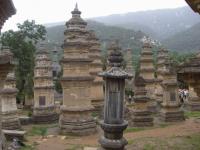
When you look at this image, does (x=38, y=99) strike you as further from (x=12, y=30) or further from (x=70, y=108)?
(x=12, y=30)

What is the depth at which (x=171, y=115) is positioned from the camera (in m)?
24.6

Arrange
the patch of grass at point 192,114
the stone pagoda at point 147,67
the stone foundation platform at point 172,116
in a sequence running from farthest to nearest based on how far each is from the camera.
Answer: the stone pagoda at point 147,67 < the patch of grass at point 192,114 < the stone foundation platform at point 172,116

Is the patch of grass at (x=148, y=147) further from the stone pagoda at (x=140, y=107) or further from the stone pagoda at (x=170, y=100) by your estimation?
the stone pagoda at (x=170, y=100)

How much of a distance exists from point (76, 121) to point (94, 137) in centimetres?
126

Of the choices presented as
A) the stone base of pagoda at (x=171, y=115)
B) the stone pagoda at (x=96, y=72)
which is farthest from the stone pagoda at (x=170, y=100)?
the stone pagoda at (x=96, y=72)

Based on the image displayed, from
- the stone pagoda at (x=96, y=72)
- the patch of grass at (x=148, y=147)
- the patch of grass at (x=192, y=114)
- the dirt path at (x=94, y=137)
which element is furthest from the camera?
the stone pagoda at (x=96, y=72)

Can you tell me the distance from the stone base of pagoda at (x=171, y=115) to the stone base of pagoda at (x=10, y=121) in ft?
29.4

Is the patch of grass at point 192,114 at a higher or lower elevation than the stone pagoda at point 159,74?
lower

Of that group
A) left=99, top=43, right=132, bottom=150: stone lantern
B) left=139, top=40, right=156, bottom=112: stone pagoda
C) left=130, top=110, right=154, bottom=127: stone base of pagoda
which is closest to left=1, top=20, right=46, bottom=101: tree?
left=139, top=40, right=156, bottom=112: stone pagoda

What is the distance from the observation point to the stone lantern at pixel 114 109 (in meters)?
11.5

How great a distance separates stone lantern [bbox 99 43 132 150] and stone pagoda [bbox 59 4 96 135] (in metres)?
8.44

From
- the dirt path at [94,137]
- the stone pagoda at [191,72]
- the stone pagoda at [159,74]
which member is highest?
the stone pagoda at [159,74]

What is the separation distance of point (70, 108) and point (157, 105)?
1009cm

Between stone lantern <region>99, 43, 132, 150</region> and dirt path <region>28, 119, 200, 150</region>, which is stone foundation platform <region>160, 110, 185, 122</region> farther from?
stone lantern <region>99, 43, 132, 150</region>
